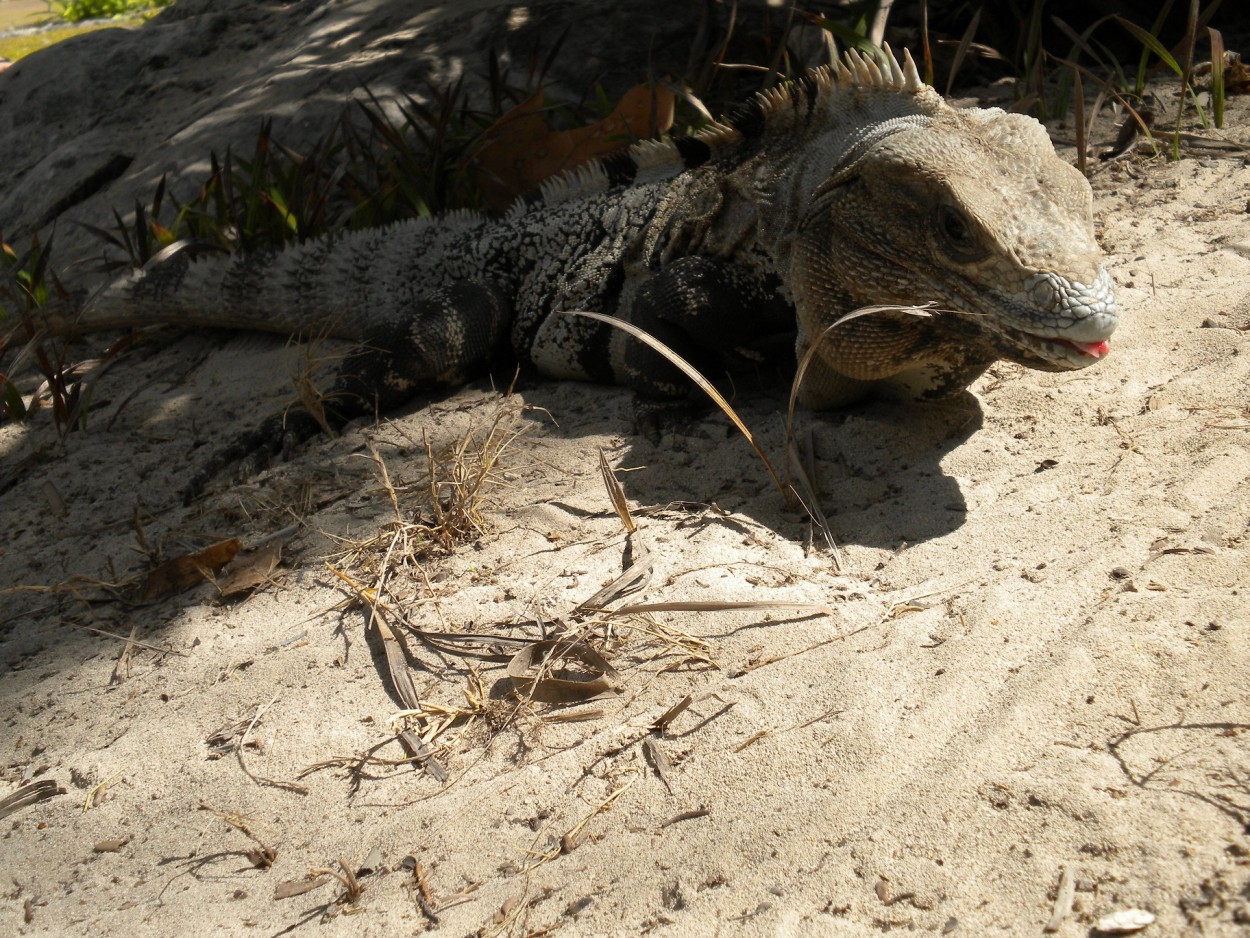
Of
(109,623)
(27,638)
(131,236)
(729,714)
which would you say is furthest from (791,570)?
(131,236)

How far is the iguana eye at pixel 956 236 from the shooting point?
312cm

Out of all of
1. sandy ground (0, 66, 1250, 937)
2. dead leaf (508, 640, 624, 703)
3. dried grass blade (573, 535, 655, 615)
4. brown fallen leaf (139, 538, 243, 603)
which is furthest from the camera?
brown fallen leaf (139, 538, 243, 603)

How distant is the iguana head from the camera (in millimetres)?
2945

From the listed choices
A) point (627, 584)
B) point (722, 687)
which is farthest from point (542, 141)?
point (722, 687)

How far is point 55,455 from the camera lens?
518 cm

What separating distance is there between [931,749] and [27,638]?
299 cm

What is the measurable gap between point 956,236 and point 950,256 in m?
0.06

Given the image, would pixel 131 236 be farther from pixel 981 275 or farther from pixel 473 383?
pixel 981 275

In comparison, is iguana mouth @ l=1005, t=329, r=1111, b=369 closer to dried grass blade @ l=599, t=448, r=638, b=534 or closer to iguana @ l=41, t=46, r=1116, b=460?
iguana @ l=41, t=46, r=1116, b=460

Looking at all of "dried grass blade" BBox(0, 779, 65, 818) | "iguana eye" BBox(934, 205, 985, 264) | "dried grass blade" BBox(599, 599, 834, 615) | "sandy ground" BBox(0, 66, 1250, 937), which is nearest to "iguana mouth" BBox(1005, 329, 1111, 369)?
"iguana eye" BBox(934, 205, 985, 264)

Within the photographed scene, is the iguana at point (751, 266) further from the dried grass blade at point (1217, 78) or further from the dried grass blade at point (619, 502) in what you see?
the dried grass blade at point (1217, 78)

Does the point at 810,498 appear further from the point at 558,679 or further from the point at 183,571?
the point at 183,571

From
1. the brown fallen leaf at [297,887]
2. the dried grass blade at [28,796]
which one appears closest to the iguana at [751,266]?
the brown fallen leaf at [297,887]

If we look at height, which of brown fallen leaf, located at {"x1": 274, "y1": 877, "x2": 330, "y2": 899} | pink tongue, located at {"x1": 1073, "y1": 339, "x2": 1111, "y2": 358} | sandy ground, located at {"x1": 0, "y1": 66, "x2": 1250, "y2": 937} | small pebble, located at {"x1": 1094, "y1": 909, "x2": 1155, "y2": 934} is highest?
pink tongue, located at {"x1": 1073, "y1": 339, "x2": 1111, "y2": 358}
